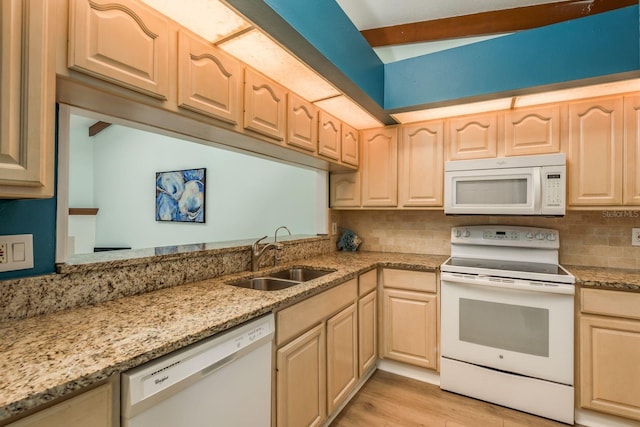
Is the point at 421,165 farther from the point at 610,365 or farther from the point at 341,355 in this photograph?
the point at 610,365

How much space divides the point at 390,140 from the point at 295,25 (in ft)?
5.29

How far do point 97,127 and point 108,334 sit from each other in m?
6.06

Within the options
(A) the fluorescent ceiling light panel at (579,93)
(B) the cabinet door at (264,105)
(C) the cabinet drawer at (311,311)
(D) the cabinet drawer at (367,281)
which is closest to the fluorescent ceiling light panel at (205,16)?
(B) the cabinet door at (264,105)

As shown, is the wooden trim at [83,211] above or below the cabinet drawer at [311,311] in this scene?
above

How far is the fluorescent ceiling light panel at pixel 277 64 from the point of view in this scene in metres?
1.45

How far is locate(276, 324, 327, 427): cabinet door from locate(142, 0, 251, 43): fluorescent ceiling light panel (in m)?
1.47

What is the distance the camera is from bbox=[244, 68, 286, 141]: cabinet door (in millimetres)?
1624

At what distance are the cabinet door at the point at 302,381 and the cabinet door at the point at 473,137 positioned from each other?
181 centimetres

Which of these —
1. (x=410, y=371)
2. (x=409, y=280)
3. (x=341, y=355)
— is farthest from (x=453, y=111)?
(x=410, y=371)

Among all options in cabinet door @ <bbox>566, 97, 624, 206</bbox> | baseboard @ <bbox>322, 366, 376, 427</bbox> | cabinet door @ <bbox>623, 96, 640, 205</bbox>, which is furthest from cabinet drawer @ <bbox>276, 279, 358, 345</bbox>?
cabinet door @ <bbox>623, 96, 640, 205</bbox>

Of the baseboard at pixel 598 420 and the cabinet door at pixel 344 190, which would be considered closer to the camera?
the baseboard at pixel 598 420

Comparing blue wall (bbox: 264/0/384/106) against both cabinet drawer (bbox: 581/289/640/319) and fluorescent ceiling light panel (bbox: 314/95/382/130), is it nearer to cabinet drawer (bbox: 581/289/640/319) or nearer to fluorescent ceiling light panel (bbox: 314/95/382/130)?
fluorescent ceiling light panel (bbox: 314/95/382/130)

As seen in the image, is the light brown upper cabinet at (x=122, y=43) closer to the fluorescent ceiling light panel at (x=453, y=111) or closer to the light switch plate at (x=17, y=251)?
the light switch plate at (x=17, y=251)

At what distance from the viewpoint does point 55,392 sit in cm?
68
